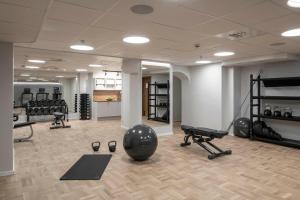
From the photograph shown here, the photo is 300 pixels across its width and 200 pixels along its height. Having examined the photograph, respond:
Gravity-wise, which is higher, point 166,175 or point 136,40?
point 136,40

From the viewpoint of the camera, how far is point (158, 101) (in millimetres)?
7504

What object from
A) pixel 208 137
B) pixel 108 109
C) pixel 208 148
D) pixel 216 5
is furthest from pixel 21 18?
pixel 108 109

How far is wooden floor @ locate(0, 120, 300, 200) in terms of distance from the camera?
2.74 meters

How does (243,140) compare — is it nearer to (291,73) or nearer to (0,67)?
(291,73)

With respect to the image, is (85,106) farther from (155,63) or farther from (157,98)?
(155,63)

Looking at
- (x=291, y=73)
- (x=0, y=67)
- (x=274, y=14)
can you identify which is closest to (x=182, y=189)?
(x=274, y=14)

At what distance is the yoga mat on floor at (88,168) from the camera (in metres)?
3.28

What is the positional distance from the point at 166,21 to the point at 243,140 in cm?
455

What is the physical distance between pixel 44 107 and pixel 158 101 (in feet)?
17.2

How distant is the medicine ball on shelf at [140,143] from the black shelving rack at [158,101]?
9.57 feet

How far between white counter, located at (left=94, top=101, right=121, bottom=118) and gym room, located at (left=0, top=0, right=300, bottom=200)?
2206 millimetres

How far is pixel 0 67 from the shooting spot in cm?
325

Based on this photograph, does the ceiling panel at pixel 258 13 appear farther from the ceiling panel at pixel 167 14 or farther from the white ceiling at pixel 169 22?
the ceiling panel at pixel 167 14

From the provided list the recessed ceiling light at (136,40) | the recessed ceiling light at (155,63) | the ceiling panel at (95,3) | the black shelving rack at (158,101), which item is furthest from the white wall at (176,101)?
the ceiling panel at (95,3)
